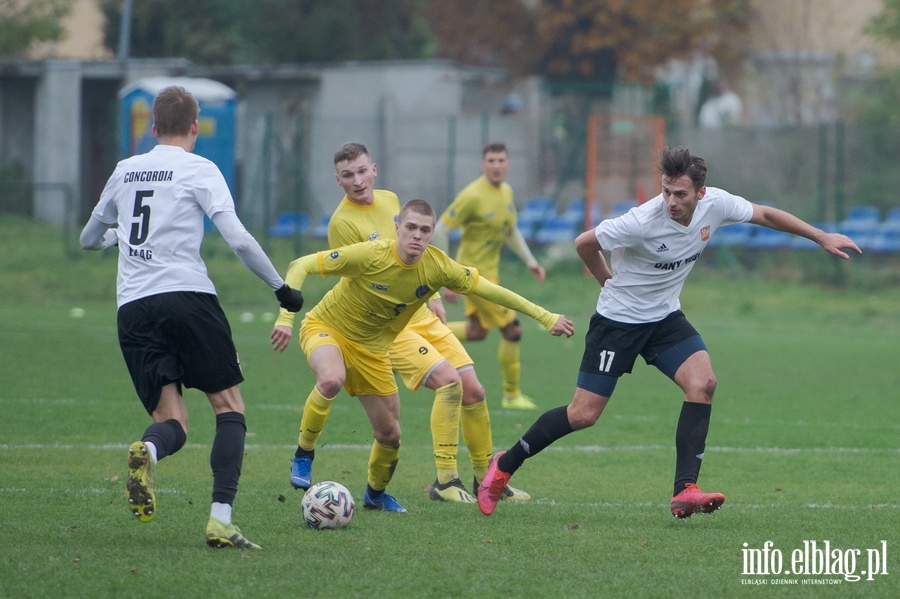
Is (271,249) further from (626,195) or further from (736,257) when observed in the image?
(736,257)

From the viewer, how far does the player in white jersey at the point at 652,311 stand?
22.3 ft

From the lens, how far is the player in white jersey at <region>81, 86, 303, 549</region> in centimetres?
573

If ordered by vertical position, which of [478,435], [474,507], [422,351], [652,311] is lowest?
[474,507]

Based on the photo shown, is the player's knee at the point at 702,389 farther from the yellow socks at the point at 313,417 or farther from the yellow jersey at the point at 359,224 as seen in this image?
the yellow jersey at the point at 359,224

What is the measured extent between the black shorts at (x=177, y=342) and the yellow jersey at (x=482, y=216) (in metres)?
6.19

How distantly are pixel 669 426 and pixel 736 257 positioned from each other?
1405 cm

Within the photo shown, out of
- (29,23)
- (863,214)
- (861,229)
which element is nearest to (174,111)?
(861,229)

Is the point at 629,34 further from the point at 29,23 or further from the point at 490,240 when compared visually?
the point at 490,240

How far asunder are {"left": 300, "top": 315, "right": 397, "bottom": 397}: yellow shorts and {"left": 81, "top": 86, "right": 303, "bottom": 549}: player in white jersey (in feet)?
4.30

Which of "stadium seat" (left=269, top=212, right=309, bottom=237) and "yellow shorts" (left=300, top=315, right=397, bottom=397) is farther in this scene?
"stadium seat" (left=269, top=212, right=309, bottom=237)

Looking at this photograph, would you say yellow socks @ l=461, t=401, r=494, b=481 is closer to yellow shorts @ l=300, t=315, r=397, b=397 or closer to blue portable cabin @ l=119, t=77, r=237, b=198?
yellow shorts @ l=300, t=315, r=397, b=397

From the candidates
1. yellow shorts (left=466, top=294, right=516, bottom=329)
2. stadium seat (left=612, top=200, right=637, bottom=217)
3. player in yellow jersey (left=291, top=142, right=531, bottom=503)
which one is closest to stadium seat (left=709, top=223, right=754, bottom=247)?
stadium seat (left=612, top=200, right=637, bottom=217)

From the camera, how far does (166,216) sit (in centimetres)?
579

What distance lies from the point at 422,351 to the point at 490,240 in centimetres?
467
